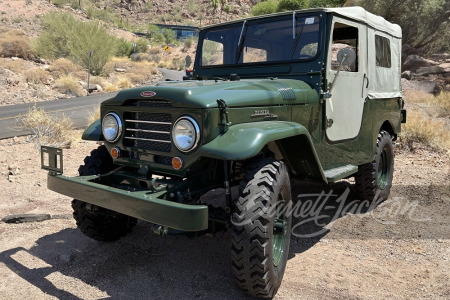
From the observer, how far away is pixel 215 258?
12.5 ft

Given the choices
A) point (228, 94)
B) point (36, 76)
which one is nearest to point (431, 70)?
point (228, 94)

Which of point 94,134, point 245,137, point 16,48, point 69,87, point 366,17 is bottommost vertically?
point 94,134

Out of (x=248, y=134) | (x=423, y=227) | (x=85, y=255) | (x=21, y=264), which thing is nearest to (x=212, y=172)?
(x=248, y=134)

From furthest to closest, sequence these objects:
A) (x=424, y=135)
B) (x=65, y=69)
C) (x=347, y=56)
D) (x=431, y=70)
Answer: (x=65, y=69)
(x=431, y=70)
(x=424, y=135)
(x=347, y=56)

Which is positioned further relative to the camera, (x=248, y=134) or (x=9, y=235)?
(x=9, y=235)

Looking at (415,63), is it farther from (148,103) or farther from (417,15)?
(148,103)

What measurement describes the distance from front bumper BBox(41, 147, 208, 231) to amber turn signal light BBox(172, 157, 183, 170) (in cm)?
20

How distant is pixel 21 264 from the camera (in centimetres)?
362

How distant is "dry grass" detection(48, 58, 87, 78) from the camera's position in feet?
74.7

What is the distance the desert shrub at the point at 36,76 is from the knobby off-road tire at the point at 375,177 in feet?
61.5

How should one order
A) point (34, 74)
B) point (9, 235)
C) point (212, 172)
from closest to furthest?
point (212, 172) → point (9, 235) → point (34, 74)

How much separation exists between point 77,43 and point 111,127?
82.4 feet

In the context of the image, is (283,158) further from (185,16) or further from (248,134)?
(185,16)

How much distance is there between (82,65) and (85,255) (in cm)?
2445
